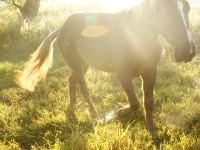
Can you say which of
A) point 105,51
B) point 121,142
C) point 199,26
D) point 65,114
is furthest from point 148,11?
point 199,26

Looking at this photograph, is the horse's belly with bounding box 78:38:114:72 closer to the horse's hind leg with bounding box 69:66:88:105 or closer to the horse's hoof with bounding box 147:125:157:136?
the horse's hind leg with bounding box 69:66:88:105

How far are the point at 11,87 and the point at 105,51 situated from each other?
3.22m

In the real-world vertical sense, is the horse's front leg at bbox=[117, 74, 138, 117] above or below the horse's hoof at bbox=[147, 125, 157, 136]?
above

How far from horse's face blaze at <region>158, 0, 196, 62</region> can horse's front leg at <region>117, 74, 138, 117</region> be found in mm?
993

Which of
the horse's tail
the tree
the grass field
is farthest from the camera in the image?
the tree

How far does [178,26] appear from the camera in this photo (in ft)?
14.3

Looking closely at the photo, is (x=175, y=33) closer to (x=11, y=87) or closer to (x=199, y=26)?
(x=11, y=87)

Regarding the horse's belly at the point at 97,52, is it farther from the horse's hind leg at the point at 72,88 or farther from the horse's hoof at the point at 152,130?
the horse's hoof at the point at 152,130

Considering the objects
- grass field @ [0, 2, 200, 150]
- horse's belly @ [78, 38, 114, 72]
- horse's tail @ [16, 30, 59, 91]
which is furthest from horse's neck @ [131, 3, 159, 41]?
horse's tail @ [16, 30, 59, 91]

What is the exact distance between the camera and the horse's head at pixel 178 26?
14.3 feet

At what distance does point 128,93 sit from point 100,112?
1166 mm

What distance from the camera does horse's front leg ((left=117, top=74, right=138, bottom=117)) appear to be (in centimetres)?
532

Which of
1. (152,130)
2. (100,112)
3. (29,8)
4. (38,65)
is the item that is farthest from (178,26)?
(29,8)

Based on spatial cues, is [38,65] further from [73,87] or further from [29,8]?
[29,8]
